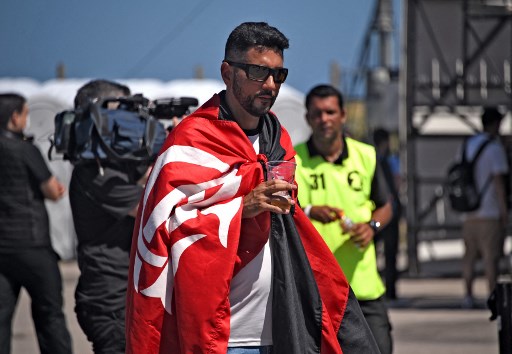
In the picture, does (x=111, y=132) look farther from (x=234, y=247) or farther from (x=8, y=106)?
(x=8, y=106)

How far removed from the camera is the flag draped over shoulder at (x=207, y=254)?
159 inches

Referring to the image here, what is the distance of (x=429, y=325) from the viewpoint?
11062 millimetres

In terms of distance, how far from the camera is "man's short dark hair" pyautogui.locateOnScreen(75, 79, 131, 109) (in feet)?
19.6

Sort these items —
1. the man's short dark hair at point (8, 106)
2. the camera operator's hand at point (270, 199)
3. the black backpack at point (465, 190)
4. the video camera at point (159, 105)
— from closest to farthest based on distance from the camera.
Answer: the camera operator's hand at point (270, 199) < the video camera at point (159, 105) < the man's short dark hair at point (8, 106) < the black backpack at point (465, 190)

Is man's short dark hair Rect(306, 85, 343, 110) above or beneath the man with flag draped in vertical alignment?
above

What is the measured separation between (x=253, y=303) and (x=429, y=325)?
711cm

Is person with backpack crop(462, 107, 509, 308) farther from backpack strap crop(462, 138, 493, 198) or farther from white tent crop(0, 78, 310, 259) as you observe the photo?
white tent crop(0, 78, 310, 259)

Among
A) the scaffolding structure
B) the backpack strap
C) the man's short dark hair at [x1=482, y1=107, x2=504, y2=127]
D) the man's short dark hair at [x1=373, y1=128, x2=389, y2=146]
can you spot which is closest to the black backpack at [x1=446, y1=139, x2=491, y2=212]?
the backpack strap

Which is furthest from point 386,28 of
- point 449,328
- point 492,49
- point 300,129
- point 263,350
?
point 263,350

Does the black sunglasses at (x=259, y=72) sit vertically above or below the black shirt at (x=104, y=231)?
above

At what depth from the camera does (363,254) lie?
233 inches

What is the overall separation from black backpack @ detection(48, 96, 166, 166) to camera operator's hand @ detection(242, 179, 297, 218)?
1.50m

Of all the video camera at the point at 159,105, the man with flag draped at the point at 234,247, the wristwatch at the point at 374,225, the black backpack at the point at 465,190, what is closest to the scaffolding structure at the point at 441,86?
the black backpack at the point at 465,190

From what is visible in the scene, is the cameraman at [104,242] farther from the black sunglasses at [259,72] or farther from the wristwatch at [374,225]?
the black sunglasses at [259,72]
